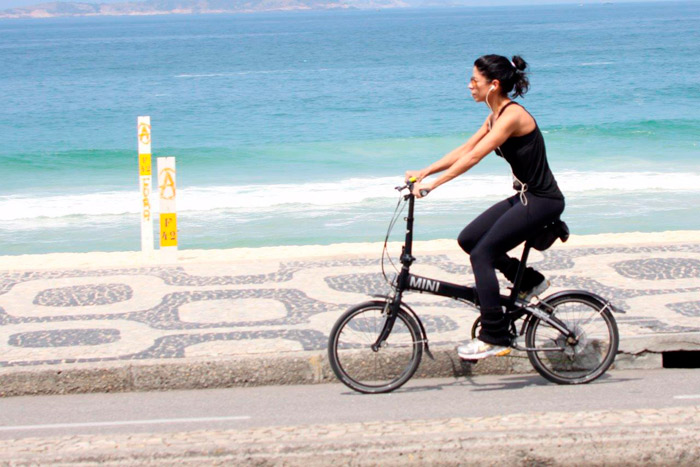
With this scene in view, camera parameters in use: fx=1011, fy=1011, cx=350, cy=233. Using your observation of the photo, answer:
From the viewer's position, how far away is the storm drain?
6.14m

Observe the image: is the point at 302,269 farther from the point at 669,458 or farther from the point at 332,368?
the point at 669,458

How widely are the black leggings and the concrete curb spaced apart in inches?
23.9

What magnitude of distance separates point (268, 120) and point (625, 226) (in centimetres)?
2322

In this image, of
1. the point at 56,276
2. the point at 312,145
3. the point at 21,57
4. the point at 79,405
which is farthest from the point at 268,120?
the point at 21,57

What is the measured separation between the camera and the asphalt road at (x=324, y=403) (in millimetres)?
5164

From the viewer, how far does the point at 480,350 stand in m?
5.47

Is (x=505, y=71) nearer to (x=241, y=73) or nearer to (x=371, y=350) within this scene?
(x=371, y=350)

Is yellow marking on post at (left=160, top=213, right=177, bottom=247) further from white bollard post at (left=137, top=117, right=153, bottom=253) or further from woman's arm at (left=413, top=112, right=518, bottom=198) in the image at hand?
woman's arm at (left=413, top=112, right=518, bottom=198)

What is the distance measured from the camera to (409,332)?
5500 millimetres

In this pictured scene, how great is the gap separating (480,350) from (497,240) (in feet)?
2.08


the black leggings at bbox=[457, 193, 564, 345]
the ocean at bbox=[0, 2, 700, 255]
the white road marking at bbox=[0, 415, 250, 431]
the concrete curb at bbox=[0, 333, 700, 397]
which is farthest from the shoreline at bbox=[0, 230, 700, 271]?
the white road marking at bbox=[0, 415, 250, 431]

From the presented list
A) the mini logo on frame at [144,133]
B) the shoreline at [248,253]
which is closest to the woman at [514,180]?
the shoreline at [248,253]

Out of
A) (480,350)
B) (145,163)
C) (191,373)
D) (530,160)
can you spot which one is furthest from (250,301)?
(530,160)

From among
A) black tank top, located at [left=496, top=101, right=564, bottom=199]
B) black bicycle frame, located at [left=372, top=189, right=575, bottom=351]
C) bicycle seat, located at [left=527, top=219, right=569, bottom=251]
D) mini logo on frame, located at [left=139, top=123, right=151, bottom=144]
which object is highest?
mini logo on frame, located at [left=139, top=123, right=151, bottom=144]
